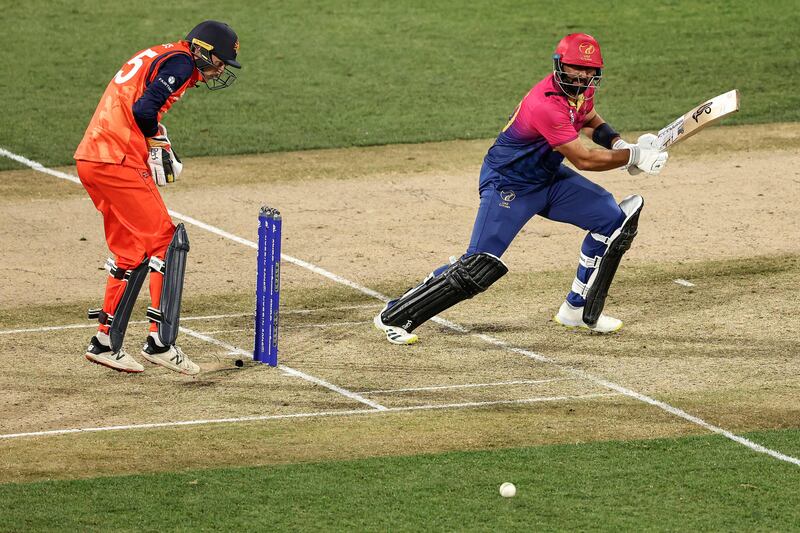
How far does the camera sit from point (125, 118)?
33.9 feet

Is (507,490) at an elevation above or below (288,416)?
above

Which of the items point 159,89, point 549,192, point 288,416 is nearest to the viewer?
point 288,416

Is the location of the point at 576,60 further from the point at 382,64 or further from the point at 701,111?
the point at 382,64

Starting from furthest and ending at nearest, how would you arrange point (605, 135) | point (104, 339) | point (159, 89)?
point (605, 135)
point (104, 339)
point (159, 89)

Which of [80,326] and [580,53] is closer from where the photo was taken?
[580,53]

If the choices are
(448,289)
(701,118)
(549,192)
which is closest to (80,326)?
(448,289)

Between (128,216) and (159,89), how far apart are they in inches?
37.2

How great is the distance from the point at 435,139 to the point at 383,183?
180cm

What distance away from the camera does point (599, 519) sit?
796 cm

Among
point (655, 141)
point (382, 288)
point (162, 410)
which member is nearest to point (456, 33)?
point (382, 288)

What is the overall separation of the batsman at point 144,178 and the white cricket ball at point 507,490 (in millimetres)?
3071

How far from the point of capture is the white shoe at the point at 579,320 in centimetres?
1135

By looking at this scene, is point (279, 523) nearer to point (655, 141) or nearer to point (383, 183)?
point (655, 141)

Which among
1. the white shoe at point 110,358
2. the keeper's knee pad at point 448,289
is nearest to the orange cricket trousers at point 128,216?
the white shoe at point 110,358
